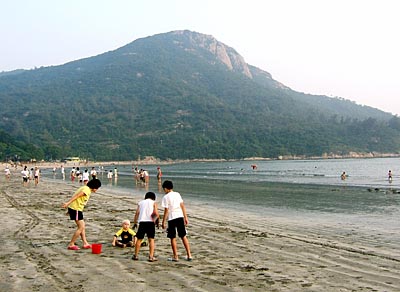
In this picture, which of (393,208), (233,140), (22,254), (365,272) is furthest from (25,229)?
(233,140)

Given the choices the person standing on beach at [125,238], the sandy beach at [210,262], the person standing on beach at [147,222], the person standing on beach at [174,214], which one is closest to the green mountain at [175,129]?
the sandy beach at [210,262]

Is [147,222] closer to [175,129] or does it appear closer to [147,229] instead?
[147,229]

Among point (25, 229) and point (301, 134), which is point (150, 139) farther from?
point (25, 229)

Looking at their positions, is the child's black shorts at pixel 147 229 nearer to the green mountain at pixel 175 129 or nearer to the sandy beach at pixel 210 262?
the sandy beach at pixel 210 262

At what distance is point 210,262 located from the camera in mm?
8734

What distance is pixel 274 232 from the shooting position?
13266 millimetres

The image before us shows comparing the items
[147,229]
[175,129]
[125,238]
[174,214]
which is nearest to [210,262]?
[174,214]

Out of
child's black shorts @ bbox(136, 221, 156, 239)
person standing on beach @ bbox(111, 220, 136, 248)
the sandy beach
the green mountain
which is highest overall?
the green mountain

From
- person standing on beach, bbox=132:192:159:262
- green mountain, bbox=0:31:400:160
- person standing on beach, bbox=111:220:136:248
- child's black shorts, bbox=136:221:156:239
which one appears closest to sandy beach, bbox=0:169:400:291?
person standing on beach, bbox=111:220:136:248

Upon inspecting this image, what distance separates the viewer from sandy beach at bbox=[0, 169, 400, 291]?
7129 millimetres

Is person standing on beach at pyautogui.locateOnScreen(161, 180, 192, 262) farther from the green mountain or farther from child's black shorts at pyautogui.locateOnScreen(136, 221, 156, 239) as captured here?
the green mountain

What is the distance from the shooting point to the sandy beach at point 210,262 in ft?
23.4

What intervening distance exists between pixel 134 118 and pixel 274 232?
174382mm

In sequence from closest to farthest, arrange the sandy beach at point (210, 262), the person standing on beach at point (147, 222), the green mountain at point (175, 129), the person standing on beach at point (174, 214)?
the sandy beach at point (210, 262)
the person standing on beach at point (174, 214)
the person standing on beach at point (147, 222)
the green mountain at point (175, 129)
